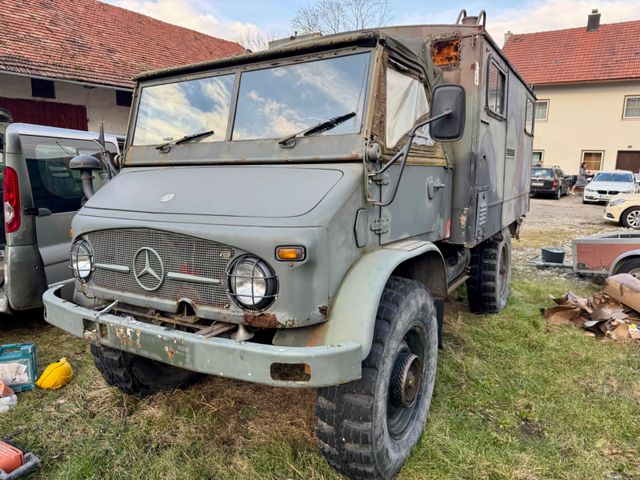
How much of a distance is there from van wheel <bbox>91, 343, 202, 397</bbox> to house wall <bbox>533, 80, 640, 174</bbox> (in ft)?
97.9

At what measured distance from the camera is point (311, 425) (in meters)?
3.11

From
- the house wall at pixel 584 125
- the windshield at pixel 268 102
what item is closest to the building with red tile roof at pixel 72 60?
the windshield at pixel 268 102

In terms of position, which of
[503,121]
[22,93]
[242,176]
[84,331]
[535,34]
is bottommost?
[84,331]

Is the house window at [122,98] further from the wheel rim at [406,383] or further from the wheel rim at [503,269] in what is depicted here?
the wheel rim at [406,383]

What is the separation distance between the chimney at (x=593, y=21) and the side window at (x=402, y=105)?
3174 centimetres

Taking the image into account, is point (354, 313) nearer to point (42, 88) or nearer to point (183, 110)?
point (183, 110)

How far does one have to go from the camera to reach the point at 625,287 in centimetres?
511

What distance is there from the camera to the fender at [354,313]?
218 cm

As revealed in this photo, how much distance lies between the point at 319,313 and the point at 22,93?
39.3 ft

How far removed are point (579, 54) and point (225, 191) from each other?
31.7 m

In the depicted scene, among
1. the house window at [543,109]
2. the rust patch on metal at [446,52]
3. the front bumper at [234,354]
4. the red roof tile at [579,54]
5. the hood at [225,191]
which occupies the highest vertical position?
the red roof tile at [579,54]

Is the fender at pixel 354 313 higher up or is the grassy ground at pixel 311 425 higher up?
the fender at pixel 354 313

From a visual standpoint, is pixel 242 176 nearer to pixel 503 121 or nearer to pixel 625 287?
pixel 503 121

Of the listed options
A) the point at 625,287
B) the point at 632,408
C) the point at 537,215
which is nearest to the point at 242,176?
the point at 632,408
